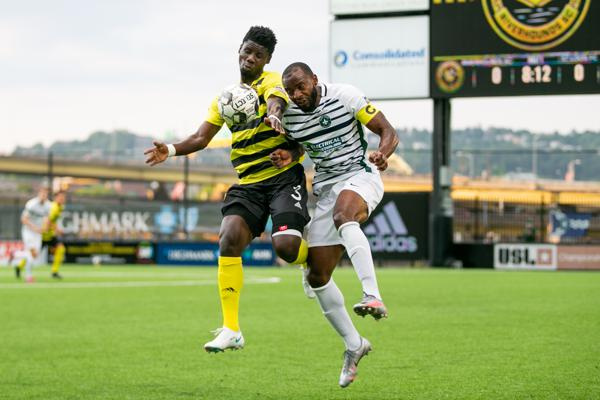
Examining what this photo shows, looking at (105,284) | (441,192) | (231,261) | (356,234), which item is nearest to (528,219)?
(441,192)

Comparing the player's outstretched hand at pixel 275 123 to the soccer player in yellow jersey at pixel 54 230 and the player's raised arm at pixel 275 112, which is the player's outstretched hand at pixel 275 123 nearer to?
the player's raised arm at pixel 275 112

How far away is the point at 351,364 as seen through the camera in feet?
27.0

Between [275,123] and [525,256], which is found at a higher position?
[275,123]

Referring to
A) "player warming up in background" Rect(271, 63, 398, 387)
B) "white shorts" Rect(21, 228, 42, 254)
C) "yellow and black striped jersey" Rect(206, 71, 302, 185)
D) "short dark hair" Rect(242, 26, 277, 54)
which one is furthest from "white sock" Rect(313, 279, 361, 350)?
"white shorts" Rect(21, 228, 42, 254)

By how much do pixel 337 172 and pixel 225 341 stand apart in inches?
69.5

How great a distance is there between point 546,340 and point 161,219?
31.0 metres

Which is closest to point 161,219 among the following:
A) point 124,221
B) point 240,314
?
point 124,221

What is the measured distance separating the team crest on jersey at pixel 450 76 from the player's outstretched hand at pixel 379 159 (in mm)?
23890

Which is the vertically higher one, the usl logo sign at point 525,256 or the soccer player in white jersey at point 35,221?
the soccer player in white jersey at point 35,221

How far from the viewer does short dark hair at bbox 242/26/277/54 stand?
827 centimetres

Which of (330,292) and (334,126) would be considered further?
(330,292)

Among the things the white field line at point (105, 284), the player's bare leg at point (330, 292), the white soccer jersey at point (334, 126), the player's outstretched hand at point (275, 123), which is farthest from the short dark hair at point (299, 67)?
the white field line at point (105, 284)

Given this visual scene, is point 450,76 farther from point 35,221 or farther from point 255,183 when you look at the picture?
point 255,183

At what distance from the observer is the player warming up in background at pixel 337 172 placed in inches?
319
